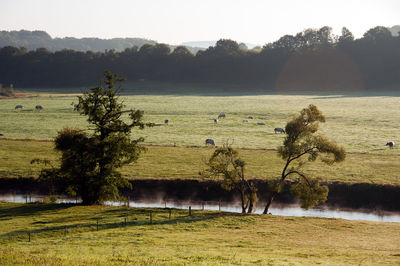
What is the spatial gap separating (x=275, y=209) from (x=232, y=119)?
46968mm

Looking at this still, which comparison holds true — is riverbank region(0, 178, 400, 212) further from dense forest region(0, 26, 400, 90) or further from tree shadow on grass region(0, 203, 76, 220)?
dense forest region(0, 26, 400, 90)

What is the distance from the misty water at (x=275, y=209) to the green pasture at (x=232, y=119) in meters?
19.4

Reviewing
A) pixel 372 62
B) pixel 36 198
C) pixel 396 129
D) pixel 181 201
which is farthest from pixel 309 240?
pixel 372 62

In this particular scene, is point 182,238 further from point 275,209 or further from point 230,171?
point 275,209

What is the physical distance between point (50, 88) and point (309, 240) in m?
158

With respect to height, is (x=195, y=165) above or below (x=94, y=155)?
below

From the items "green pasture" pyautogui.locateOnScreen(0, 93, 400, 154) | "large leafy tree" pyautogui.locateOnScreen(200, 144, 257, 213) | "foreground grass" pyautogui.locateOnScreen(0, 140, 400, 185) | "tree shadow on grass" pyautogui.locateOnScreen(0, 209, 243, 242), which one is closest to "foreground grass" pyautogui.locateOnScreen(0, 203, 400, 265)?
"tree shadow on grass" pyautogui.locateOnScreen(0, 209, 243, 242)

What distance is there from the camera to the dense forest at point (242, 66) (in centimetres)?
16712

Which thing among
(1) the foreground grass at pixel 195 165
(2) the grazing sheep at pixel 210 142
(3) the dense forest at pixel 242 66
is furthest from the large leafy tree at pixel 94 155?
(3) the dense forest at pixel 242 66

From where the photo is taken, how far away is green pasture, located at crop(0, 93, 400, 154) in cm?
6881

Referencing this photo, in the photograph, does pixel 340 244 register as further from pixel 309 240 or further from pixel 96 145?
pixel 96 145

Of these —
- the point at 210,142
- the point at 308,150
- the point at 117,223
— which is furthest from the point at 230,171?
the point at 210,142

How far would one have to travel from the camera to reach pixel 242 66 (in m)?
181

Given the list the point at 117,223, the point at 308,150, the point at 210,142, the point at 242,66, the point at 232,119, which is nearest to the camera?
the point at 117,223
